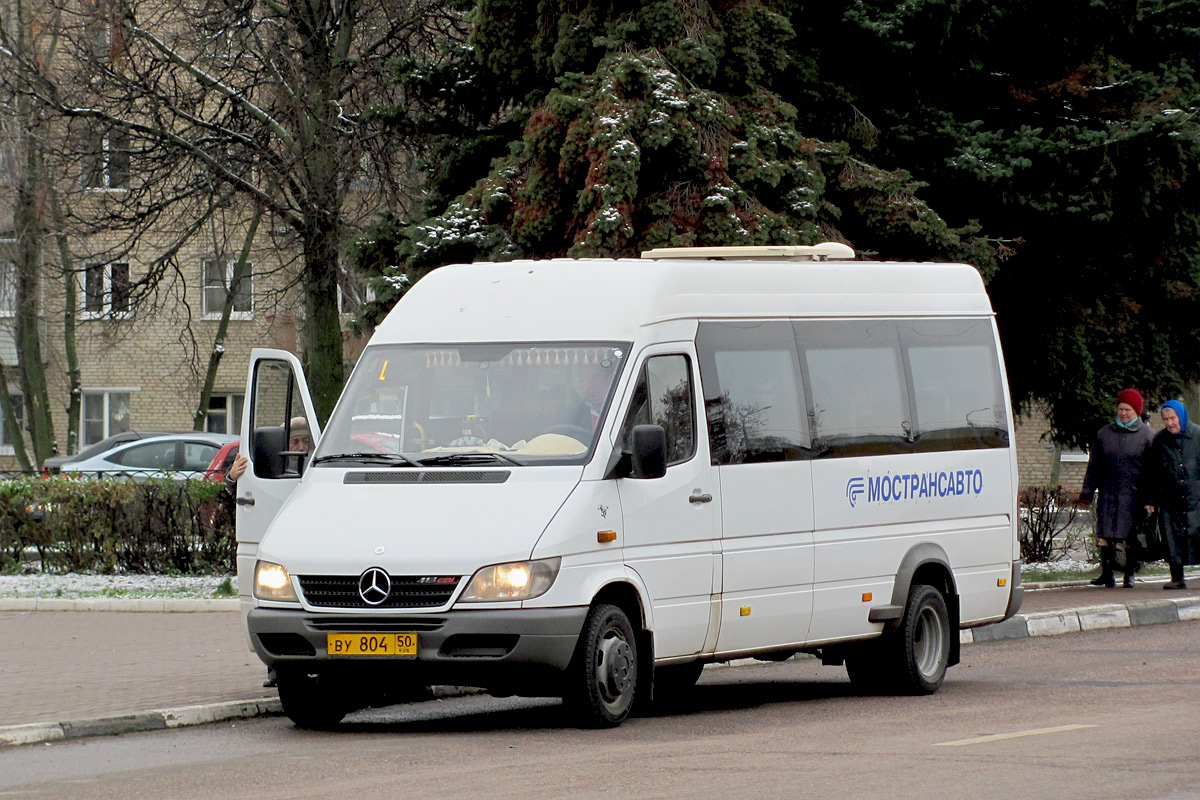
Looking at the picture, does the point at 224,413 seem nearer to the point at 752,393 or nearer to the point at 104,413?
the point at 104,413

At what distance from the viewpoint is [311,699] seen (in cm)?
1070

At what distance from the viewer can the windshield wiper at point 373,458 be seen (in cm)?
1054

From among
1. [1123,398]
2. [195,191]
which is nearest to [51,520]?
[195,191]

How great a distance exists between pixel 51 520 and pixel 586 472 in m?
12.3

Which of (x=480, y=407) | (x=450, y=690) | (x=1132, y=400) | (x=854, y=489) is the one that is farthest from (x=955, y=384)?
(x=1132, y=400)

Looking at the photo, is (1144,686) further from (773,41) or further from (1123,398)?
(773,41)

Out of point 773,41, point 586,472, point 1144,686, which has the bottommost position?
point 1144,686

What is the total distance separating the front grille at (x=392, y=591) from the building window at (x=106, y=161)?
47.1 feet

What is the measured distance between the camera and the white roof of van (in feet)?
35.7

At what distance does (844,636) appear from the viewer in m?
11.8

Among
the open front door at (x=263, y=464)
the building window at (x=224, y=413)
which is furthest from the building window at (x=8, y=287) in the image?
the open front door at (x=263, y=464)

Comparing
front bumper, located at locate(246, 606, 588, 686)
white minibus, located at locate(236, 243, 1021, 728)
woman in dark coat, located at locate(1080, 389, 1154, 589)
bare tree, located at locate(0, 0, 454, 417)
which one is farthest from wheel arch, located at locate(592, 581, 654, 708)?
bare tree, located at locate(0, 0, 454, 417)

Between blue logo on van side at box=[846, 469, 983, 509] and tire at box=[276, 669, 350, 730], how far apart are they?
3353 millimetres

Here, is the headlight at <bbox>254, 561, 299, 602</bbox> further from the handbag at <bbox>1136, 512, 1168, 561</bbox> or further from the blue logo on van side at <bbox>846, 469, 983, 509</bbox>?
the handbag at <bbox>1136, 512, 1168, 561</bbox>
